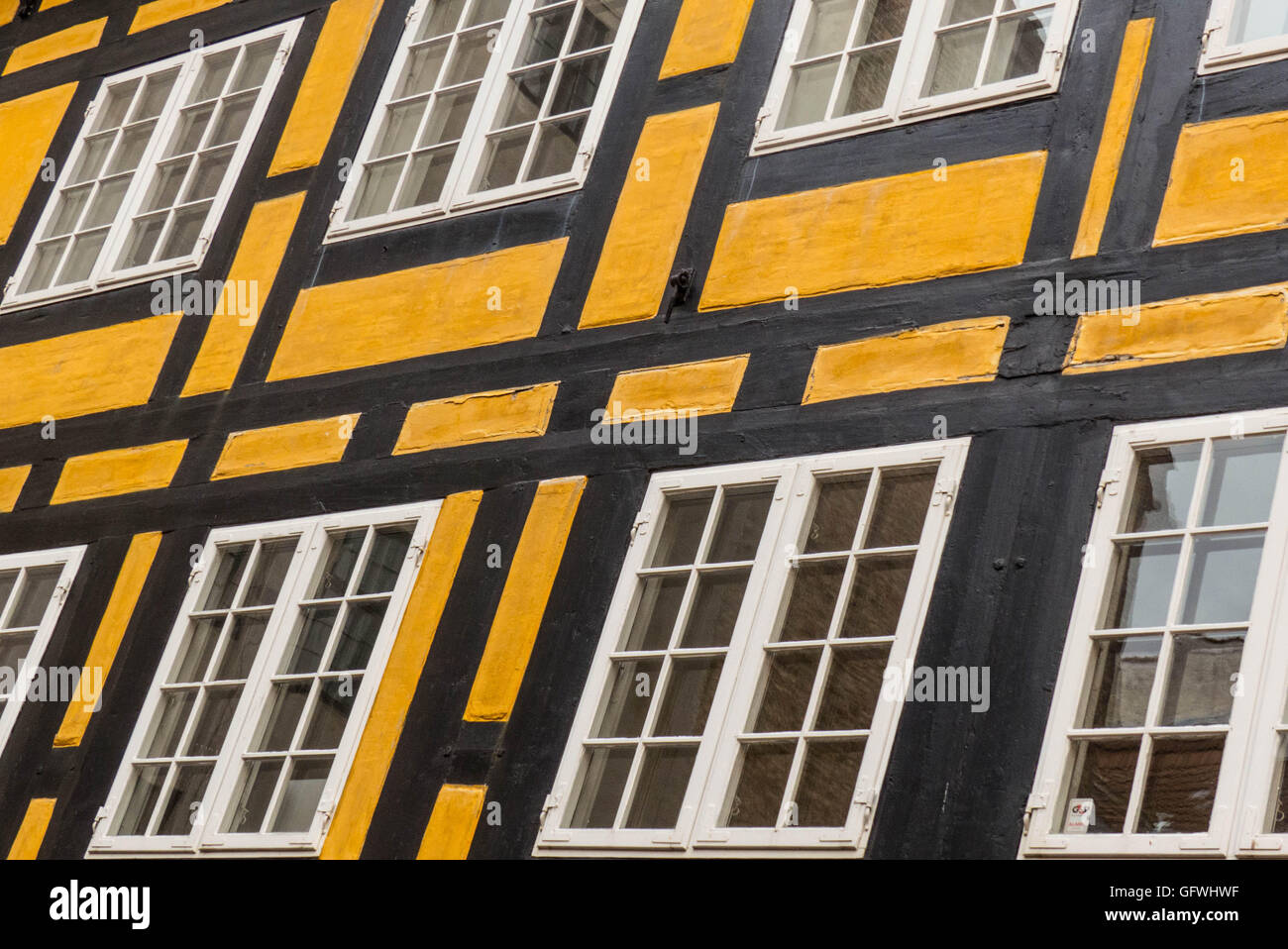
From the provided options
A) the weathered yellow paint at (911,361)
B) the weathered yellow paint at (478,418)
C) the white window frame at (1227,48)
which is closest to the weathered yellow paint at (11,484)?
the weathered yellow paint at (478,418)

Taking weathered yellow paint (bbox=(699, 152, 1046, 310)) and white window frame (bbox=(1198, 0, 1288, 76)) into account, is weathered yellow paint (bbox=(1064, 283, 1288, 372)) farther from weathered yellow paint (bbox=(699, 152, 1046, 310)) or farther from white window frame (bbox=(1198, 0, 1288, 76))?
white window frame (bbox=(1198, 0, 1288, 76))

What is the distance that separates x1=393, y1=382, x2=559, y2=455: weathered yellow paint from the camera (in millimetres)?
6988

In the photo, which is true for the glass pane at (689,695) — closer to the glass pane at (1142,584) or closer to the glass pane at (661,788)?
the glass pane at (661,788)

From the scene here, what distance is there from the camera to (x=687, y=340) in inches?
264

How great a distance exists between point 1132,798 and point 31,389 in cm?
627

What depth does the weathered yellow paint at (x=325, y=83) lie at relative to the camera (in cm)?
862

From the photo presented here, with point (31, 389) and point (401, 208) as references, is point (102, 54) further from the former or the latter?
point (401, 208)

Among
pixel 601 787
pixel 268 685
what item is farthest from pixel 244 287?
pixel 601 787

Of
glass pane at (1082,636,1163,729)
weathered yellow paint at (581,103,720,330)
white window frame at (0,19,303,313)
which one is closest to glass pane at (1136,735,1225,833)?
glass pane at (1082,636,1163,729)

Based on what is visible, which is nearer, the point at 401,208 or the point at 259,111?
the point at 401,208

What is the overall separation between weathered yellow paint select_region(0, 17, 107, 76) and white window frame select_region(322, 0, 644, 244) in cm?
281

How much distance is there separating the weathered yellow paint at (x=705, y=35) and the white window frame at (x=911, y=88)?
0.91 ft

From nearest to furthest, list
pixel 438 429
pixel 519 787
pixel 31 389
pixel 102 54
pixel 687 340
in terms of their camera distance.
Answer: pixel 519 787
pixel 687 340
pixel 438 429
pixel 31 389
pixel 102 54
